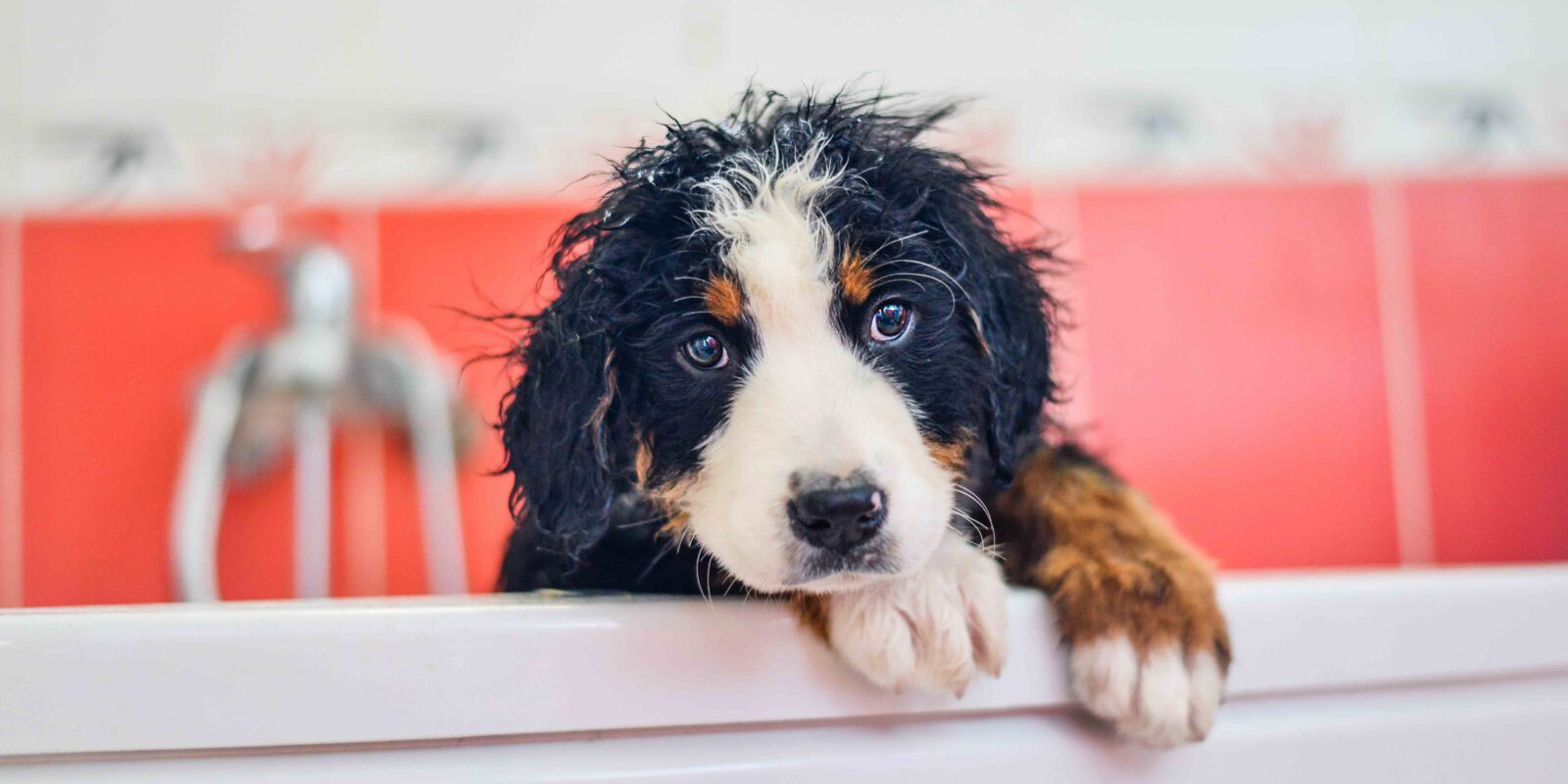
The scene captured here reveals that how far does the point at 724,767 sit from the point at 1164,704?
327 millimetres

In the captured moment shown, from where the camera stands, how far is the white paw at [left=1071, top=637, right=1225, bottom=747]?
29.0 inches

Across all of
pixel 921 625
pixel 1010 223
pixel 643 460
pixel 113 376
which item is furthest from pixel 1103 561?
pixel 113 376

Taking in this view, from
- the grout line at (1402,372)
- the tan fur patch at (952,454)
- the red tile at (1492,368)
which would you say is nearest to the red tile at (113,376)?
the tan fur patch at (952,454)

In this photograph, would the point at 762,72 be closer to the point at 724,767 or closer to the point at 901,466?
the point at 901,466

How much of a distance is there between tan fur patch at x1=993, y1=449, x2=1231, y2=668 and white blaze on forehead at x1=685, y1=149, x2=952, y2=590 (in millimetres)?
124

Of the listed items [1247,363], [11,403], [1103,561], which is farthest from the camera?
[1247,363]

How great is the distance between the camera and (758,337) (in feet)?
2.79

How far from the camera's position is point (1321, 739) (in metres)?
0.79

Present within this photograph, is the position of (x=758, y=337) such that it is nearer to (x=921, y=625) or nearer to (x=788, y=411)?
(x=788, y=411)

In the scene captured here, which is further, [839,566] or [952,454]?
[952,454]

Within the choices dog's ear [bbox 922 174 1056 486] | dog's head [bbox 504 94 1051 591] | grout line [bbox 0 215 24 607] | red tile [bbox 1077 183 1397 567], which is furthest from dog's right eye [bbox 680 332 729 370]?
grout line [bbox 0 215 24 607]

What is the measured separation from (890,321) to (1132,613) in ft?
1.03

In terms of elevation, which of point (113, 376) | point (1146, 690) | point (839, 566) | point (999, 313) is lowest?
point (1146, 690)

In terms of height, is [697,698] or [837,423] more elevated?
[837,423]
